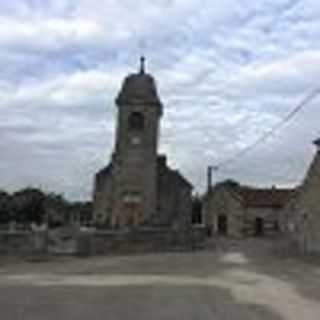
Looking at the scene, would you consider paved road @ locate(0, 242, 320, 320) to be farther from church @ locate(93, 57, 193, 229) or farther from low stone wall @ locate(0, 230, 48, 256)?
church @ locate(93, 57, 193, 229)

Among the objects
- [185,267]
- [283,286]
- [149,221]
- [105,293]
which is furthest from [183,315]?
[149,221]

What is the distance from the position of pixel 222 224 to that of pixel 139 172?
31938 millimetres

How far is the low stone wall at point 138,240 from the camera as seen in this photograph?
56.8 m

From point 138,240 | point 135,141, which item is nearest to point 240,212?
point 135,141

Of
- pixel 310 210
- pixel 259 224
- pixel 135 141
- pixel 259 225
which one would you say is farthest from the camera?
pixel 259 225

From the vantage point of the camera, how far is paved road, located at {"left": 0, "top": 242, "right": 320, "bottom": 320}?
20.6m

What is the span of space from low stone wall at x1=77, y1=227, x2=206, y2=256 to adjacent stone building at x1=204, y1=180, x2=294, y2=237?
36788 mm

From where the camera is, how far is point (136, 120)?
79812mm

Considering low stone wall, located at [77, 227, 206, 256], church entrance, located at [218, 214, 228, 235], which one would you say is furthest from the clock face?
church entrance, located at [218, 214, 228, 235]

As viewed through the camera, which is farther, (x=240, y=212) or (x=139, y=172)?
(x=240, y=212)

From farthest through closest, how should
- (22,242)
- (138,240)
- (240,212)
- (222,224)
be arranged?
(222,224), (240,212), (138,240), (22,242)

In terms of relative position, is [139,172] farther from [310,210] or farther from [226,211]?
[226,211]

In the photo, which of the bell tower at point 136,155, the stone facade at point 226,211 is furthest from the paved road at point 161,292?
the stone facade at point 226,211

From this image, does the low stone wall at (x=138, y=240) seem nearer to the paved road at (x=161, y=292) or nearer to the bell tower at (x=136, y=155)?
the bell tower at (x=136, y=155)
